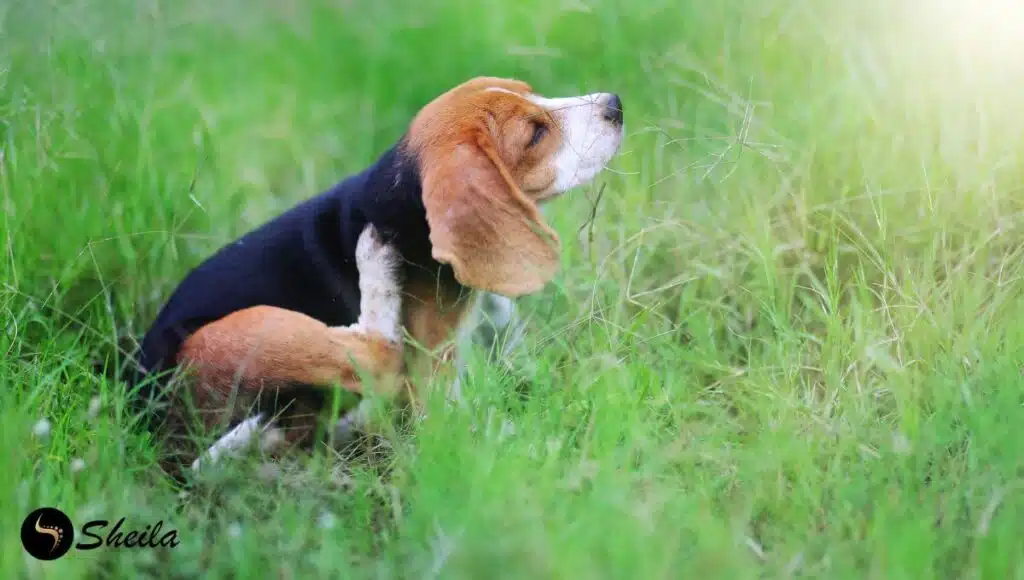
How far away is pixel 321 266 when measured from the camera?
3.60m

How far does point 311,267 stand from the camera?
3605 millimetres

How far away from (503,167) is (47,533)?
168cm

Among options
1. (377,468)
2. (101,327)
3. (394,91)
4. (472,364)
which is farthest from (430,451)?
(394,91)

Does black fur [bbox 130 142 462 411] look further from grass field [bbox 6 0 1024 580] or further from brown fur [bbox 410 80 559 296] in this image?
grass field [bbox 6 0 1024 580]

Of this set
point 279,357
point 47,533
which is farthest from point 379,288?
point 47,533

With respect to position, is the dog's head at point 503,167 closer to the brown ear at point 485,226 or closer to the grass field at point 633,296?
the brown ear at point 485,226

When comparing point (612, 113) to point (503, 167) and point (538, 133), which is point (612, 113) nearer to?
point (538, 133)

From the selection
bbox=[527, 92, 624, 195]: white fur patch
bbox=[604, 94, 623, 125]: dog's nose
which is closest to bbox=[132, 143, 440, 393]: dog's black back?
bbox=[527, 92, 624, 195]: white fur patch

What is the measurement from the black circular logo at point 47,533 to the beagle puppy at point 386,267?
0.54 m

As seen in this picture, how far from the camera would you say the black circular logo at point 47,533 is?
2551 mm

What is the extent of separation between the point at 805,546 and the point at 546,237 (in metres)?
1.30

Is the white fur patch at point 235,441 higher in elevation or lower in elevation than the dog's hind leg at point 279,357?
lower

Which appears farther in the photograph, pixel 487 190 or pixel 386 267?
pixel 386 267

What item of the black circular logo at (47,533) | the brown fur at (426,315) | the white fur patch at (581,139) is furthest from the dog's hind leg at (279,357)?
the white fur patch at (581,139)
